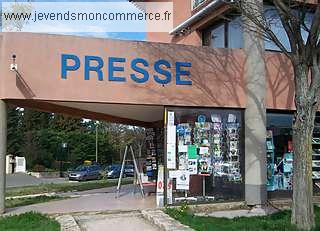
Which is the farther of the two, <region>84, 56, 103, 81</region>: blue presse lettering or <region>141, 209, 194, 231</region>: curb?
<region>84, 56, 103, 81</region>: blue presse lettering

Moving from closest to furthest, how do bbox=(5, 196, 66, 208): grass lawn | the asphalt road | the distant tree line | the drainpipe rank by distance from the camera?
1. bbox=(5, 196, 66, 208): grass lawn
2. the drainpipe
3. the asphalt road
4. the distant tree line

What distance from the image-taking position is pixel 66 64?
11625 millimetres

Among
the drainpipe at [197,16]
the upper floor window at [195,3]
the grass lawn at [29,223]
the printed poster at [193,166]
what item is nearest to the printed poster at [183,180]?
the printed poster at [193,166]

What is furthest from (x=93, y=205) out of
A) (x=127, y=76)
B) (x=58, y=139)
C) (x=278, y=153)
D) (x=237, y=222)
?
(x=58, y=139)

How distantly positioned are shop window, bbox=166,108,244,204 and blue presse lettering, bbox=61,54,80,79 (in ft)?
9.03

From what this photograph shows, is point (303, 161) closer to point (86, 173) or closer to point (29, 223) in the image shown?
point (29, 223)

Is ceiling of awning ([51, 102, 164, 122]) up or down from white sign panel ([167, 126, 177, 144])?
up

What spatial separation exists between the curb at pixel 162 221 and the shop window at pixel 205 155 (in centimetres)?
143

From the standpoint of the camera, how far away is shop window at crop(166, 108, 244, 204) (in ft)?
41.2

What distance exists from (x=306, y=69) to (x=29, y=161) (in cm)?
3934

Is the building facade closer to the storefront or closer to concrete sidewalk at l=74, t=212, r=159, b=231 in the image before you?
the storefront

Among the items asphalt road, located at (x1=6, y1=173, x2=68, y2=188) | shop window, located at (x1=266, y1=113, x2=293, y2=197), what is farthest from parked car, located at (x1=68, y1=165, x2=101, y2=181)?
shop window, located at (x1=266, y1=113, x2=293, y2=197)

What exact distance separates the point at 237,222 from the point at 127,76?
4.63m


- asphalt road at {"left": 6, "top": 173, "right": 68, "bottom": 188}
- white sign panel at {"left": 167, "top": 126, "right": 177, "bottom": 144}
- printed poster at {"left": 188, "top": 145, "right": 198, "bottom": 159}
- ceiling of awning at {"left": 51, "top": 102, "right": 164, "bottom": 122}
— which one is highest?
ceiling of awning at {"left": 51, "top": 102, "right": 164, "bottom": 122}
